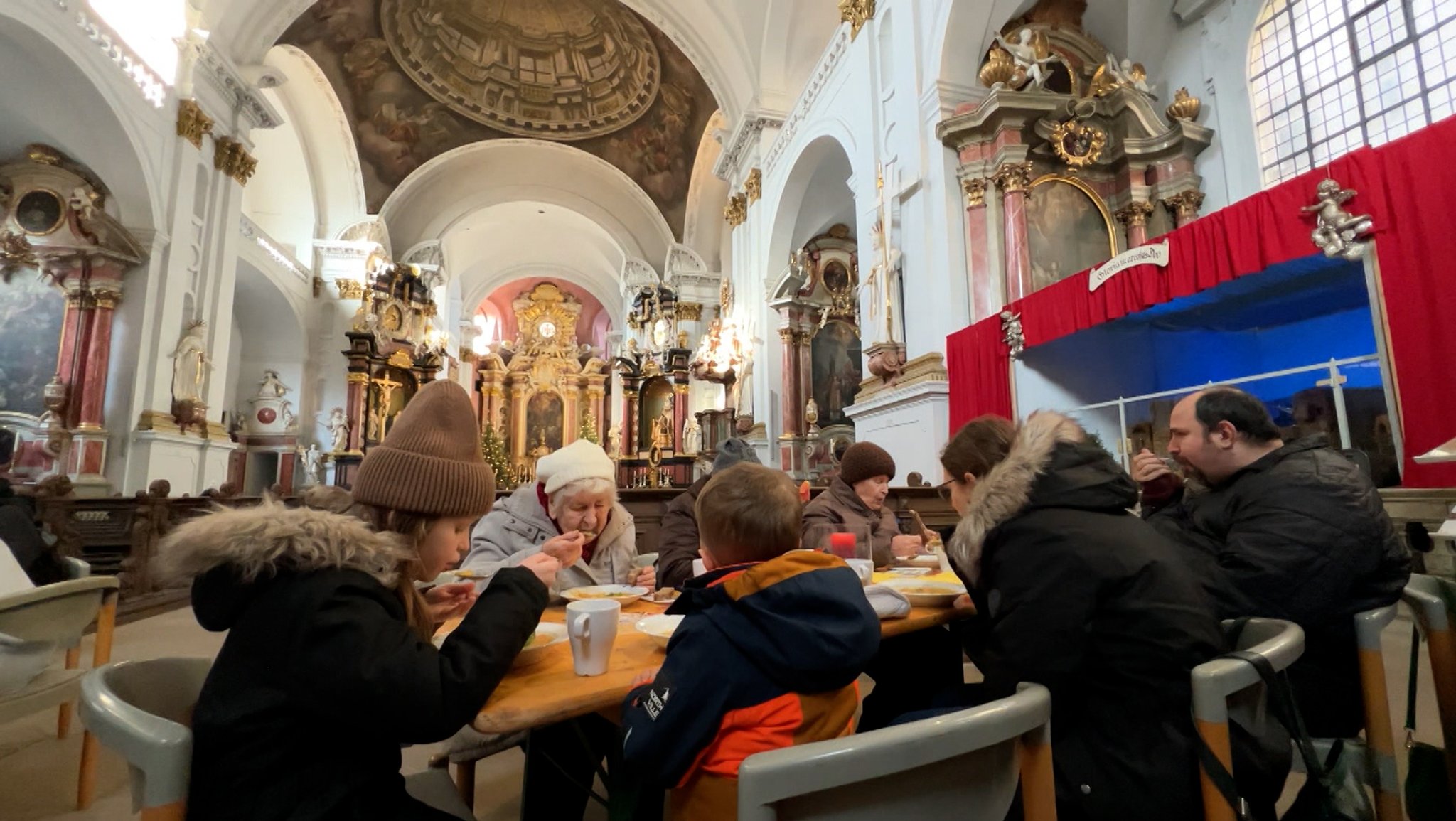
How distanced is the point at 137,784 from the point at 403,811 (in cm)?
35

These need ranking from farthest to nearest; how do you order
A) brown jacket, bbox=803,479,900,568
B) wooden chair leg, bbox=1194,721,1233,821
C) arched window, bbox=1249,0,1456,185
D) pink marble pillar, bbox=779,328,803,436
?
pink marble pillar, bbox=779,328,803,436 < arched window, bbox=1249,0,1456,185 < brown jacket, bbox=803,479,900,568 < wooden chair leg, bbox=1194,721,1233,821

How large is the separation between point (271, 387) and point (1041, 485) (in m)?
15.4

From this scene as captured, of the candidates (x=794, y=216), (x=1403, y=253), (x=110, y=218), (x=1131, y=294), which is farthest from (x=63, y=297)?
(x=1403, y=253)

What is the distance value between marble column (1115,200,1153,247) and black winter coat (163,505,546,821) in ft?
25.4

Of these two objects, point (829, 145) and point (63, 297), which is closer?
point (63, 297)

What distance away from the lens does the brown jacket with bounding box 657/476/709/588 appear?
218 centimetres

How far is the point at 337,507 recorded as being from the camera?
45.0 inches

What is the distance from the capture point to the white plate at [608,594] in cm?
171

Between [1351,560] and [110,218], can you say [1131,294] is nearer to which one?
[1351,560]

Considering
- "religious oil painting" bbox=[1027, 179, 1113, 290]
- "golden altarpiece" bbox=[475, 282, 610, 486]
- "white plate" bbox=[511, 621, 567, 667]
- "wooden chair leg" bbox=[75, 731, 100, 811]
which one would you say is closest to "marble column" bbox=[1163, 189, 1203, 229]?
"religious oil painting" bbox=[1027, 179, 1113, 290]

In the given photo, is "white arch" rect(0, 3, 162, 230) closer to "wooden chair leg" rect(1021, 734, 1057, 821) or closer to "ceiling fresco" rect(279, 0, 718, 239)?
"ceiling fresco" rect(279, 0, 718, 239)

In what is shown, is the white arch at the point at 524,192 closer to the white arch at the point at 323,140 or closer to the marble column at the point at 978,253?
the white arch at the point at 323,140

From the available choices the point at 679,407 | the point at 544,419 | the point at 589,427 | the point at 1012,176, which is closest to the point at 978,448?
the point at 1012,176

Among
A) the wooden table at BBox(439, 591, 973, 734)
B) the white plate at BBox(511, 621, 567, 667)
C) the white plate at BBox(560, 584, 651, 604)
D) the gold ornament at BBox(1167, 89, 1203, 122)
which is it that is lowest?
the wooden table at BBox(439, 591, 973, 734)
